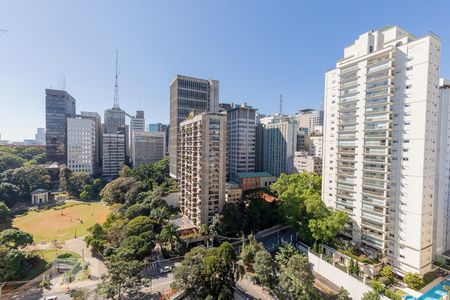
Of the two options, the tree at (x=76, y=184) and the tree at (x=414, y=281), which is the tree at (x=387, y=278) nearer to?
the tree at (x=414, y=281)

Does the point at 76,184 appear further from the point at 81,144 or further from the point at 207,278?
the point at 207,278

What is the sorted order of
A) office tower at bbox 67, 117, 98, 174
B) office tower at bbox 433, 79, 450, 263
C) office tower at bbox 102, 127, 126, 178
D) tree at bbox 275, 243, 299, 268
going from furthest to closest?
office tower at bbox 102, 127, 126, 178 < office tower at bbox 67, 117, 98, 174 < office tower at bbox 433, 79, 450, 263 < tree at bbox 275, 243, 299, 268

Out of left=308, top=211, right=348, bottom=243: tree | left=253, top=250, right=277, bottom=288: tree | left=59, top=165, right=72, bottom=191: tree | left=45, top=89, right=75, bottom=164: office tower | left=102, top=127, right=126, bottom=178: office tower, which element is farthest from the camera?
left=102, top=127, right=126, bottom=178: office tower

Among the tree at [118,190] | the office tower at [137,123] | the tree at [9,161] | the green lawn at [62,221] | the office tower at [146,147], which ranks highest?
the office tower at [137,123]

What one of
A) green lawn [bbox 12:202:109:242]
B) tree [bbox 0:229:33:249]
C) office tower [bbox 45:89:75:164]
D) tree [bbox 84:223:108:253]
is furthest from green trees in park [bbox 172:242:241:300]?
office tower [bbox 45:89:75:164]

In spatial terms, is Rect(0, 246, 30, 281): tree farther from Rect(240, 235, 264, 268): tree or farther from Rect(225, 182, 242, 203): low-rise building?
Rect(225, 182, 242, 203): low-rise building

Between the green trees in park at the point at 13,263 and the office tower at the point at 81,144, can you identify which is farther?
the office tower at the point at 81,144

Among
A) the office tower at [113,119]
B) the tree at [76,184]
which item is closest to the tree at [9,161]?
the tree at [76,184]
